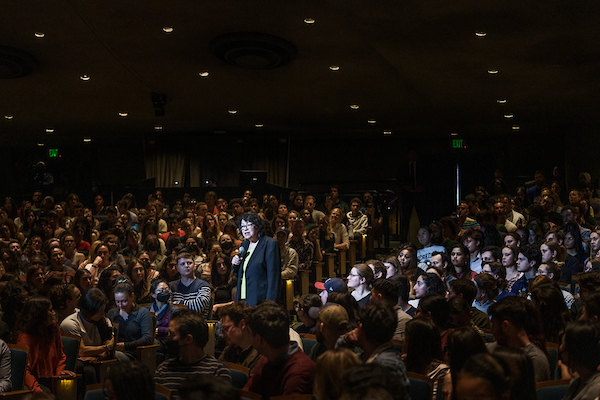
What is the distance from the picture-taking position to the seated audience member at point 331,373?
6.91 feet

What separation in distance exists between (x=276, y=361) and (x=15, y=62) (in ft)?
19.1

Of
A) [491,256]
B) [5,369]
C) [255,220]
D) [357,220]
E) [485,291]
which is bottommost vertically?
[5,369]

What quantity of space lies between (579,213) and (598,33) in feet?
8.50

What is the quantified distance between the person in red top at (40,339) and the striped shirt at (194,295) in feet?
4.66

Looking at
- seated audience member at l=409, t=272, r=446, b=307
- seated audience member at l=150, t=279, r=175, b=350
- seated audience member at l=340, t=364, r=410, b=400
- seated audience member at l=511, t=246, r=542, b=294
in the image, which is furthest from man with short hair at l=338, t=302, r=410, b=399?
seated audience member at l=511, t=246, r=542, b=294

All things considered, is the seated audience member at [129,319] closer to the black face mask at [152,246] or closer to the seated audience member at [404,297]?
the seated audience member at [404,297]

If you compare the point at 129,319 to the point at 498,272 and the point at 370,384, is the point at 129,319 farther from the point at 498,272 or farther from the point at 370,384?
the point at 370,384

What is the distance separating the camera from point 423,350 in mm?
2715

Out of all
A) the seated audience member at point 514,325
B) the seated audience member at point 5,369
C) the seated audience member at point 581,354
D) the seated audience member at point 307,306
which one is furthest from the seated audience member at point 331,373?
the seated audience member at point 5,369

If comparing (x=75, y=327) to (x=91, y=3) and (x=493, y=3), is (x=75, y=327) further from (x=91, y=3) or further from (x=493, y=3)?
(x=493, y=3)

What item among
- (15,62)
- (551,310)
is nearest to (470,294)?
(551,310)

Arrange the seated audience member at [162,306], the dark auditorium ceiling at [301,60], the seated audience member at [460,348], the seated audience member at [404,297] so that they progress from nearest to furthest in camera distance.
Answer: the seated audience member at [460,348] < the seated audience member at [404,297] < the seated audience member at [162,306] < the dark auditorium ceiling at [301,60]

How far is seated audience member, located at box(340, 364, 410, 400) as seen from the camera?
1651mm

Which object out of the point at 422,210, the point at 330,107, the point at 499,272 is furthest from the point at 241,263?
the point at 422,210
